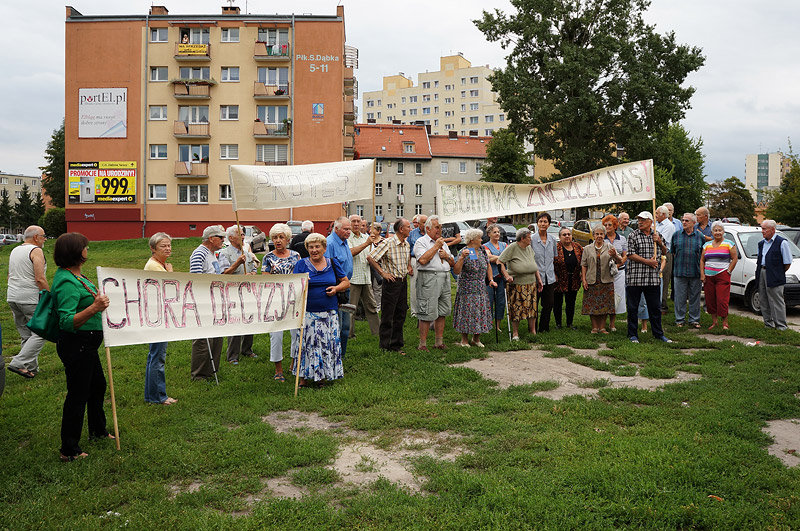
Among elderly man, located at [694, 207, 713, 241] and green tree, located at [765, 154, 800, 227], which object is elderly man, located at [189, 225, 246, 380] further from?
green tree, located at [765, 154, 800, 227]

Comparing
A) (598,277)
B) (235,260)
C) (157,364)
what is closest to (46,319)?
(157,364)

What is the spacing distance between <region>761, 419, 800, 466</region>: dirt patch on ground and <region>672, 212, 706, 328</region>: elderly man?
19.1ft

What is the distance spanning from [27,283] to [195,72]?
142 feet

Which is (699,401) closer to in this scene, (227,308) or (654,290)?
(654,290)

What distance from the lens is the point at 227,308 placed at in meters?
7.27

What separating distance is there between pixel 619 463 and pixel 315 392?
3.82 metres

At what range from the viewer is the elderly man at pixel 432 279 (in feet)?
32.3

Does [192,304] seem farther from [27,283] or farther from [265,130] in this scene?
[265,130]

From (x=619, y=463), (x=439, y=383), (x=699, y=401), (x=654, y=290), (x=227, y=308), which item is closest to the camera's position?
(x=619, y=463)

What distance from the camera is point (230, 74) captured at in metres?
48.3

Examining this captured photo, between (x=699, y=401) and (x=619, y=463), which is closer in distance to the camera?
(x=619, y=463)

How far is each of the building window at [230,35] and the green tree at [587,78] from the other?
840 inches

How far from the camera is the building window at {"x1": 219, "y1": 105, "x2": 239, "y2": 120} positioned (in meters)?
48.6

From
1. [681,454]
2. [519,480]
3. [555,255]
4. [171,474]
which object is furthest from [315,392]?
[555,255]
